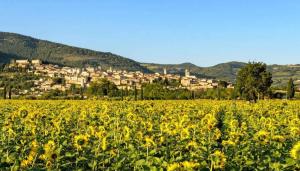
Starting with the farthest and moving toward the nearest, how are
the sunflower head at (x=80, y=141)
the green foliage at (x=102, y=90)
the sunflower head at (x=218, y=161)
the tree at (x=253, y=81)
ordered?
the green foliage at (x=102, y=90)
the tree at (x=253, y=81)
the sunflower head at (x=80, y=141)
the sunflower head at (x=218, y=161)

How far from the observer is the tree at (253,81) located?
72.1m

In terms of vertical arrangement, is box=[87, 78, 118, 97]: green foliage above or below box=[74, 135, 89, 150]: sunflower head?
below

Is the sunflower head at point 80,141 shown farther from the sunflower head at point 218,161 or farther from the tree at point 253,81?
the tree at point 253,81

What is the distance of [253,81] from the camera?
7238cm

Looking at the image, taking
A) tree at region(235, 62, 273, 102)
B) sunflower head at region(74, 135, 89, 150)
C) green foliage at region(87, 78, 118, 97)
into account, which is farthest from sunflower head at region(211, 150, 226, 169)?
green foliage at region(87, 78, 118, 97)

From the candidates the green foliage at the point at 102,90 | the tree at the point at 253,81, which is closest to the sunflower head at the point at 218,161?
the tree at the point at 253,81

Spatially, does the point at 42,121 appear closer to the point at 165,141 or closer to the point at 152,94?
the point at 165,141

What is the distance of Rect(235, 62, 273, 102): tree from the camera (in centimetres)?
7206

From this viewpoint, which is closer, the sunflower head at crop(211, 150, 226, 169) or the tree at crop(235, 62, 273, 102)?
the sunflower head at crop(211, 150, 226, 169)

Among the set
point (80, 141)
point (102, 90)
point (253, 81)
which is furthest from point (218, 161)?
point (102, 90)

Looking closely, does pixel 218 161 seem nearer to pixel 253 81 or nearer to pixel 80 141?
pixel 80 141

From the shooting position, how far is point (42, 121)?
17125 mm

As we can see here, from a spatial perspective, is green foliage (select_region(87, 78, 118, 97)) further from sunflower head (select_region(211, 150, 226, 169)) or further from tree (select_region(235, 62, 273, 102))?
sunflower head (select_region(211, 150, 226, 169))

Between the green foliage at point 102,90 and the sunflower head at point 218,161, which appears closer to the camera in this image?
the sunflower head at point 218,161
